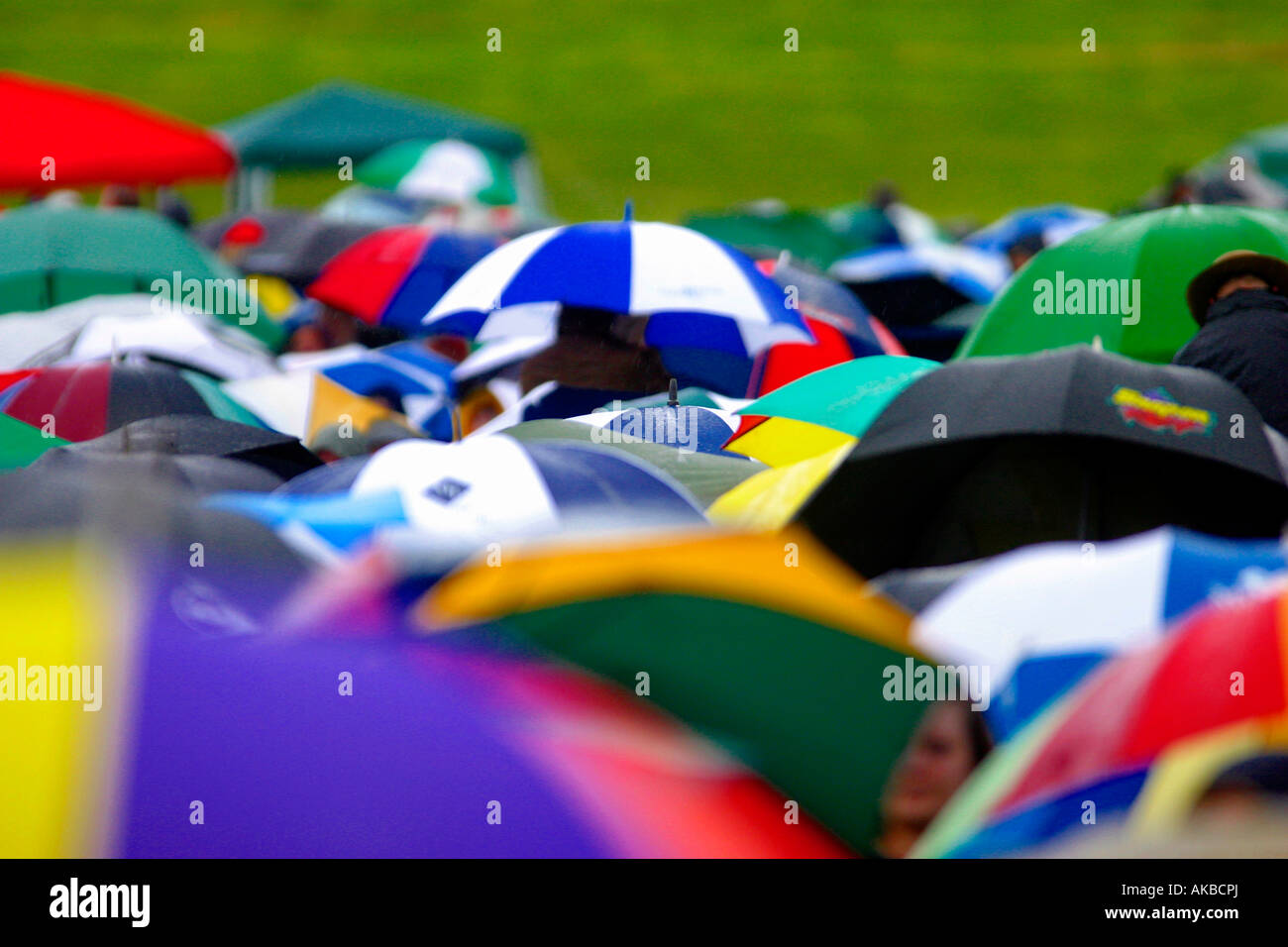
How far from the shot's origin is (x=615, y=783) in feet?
6.13

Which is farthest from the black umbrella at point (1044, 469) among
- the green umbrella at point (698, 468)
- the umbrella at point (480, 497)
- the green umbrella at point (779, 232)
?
the green umbrella at point (779, 232)

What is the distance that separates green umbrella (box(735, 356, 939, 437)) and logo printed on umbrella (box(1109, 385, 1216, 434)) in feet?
2.82

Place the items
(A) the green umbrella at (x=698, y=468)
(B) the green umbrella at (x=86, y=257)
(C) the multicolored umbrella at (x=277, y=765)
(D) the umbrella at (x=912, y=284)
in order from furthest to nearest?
(D) the umbrella at (x=912, y=284) < (B) the green umbrella at (x=86, y=257) < (A) the green umbrella at (x=698, y=468) < (C) the multicolored umbrella at (x=277, y=765)

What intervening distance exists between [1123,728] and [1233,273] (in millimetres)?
3414

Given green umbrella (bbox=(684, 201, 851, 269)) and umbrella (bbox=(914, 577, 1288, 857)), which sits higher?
green umbrella (bbox=(684, 201, 851, 269))

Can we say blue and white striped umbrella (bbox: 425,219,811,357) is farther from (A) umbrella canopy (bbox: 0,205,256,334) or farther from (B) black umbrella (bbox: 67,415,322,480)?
(A) umbrella canopy (bbox: 0,205,256,334)

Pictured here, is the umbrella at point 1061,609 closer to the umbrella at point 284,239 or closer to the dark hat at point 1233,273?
the dark hat at point 1233,273

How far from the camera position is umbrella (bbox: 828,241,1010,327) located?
977cm

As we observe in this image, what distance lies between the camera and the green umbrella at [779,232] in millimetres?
12359

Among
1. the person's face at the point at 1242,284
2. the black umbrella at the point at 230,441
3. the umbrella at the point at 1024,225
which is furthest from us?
the umbrella at the point at 1024,225

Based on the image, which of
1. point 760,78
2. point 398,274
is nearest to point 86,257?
point 398,274

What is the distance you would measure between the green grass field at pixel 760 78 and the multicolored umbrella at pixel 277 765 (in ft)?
96.2

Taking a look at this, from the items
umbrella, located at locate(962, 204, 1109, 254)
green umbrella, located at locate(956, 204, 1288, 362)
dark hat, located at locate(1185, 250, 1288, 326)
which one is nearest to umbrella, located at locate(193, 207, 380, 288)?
umbrella, located at locate(962, 204, 1109, 254)
